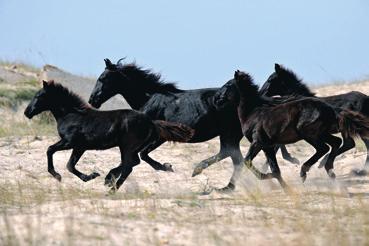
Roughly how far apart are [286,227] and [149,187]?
17.4 feet

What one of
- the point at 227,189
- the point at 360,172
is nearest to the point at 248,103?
the point at 227,189

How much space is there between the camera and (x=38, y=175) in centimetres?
1448

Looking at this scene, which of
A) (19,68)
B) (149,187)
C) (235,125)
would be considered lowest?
(19,68)

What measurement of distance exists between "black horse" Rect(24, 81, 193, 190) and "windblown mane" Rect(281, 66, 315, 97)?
3114 millimetres

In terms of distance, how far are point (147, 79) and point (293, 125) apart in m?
3.11

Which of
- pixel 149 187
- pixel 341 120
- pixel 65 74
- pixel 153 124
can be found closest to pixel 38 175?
pixel 149 187

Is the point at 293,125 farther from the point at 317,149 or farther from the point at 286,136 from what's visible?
the point at 317,149

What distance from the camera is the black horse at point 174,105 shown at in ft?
44.5

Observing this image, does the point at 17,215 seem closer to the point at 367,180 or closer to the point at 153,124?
the point at 153,124

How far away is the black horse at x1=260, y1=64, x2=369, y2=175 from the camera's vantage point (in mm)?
14438

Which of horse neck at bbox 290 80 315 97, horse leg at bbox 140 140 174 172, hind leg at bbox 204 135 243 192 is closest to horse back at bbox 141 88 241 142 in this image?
hind leg at bbox 204 135 243 192

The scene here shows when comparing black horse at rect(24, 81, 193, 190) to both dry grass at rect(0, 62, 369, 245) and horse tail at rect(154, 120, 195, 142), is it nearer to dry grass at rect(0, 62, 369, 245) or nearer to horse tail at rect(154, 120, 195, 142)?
horse tail at rect(154, 120, 195, 142)

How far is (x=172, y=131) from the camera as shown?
1227cm

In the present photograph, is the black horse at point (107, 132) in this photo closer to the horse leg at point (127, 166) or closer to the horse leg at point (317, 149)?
the horse leg at point (127, 166)
